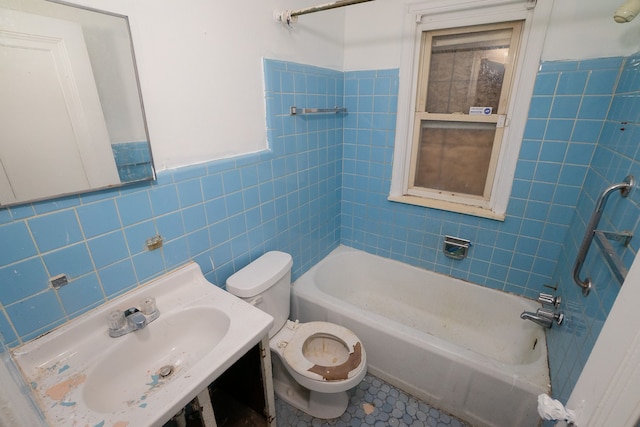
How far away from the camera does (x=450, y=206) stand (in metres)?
1.81

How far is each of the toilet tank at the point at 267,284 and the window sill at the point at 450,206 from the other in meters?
0.96

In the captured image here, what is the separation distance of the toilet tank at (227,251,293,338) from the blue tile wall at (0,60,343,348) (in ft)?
0.33

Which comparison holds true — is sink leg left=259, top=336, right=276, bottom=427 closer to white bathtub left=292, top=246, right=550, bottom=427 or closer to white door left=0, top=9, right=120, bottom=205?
white bathtub left=292, top=246, right=550, bottom=427

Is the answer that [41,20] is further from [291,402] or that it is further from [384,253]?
[384,253]

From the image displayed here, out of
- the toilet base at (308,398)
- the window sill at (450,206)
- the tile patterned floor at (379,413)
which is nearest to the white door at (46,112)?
the toilet base at (308,398)

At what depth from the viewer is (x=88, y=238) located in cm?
88

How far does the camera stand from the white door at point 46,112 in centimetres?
69

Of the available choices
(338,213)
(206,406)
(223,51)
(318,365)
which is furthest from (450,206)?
(206,406)

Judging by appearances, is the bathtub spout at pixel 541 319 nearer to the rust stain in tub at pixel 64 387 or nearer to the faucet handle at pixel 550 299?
the faucet handle at pixel 550 299

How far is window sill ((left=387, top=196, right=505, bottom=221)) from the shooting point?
66.4 inches

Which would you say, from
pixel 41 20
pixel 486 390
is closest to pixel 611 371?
pixel 486 390

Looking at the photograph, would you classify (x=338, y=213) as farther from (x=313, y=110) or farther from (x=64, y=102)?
(x=64, y=102)

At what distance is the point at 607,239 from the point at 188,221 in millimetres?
1486

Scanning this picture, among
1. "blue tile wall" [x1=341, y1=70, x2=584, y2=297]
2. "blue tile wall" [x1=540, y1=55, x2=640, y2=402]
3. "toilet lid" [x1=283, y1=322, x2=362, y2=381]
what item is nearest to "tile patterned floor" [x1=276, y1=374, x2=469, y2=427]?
"toilet lid" [x1=283, y1=322, x2=362, y2=381]
